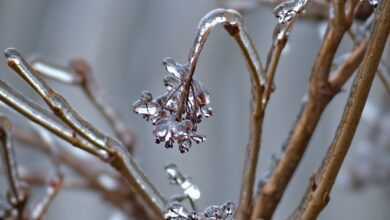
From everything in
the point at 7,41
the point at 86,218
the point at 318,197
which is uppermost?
the point at 7,41

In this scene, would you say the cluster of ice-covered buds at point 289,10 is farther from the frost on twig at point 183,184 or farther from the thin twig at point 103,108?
the thin twig at point 103,108

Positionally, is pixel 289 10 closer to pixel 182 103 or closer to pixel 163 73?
pixel 182 103

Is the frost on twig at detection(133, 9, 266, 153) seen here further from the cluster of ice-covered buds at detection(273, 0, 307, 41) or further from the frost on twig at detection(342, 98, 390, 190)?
the frost on twig at detection(342, 98, 390, 190)

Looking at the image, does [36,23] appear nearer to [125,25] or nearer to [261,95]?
[125,25]

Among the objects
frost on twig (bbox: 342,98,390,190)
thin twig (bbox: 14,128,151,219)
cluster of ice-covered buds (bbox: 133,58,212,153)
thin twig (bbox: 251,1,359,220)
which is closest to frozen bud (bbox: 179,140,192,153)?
cluster of ice-covered buds (bbox: 133,58,212,153)

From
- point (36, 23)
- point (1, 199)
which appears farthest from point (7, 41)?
point (1, 199)

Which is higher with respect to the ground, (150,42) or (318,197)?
(150,42)

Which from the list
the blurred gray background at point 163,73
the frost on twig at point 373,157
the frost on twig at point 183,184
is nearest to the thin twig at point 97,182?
the frost on twig at point 183,184
